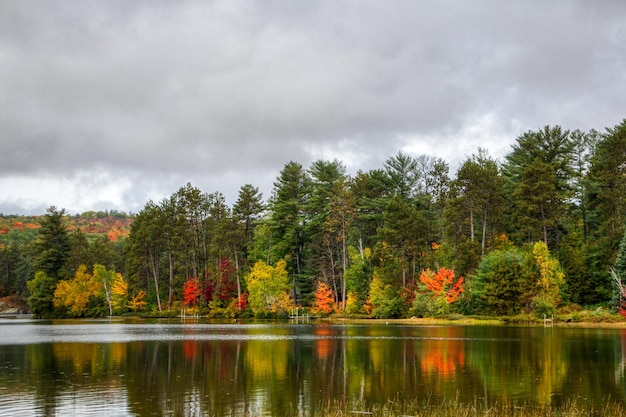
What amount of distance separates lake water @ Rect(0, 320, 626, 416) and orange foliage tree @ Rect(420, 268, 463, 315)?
31051mm

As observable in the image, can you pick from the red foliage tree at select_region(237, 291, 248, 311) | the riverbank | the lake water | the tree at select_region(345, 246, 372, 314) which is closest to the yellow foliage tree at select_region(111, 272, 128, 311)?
the red foliage tree at select_region(237, 291, 248, 311)

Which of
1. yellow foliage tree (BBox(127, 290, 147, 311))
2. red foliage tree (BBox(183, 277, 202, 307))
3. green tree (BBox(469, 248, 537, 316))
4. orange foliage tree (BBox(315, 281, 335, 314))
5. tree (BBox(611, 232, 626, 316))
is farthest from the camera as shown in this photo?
yellow foliage tree (BBox(127, 290, 147, 311))

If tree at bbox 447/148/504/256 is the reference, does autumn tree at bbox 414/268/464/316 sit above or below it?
below

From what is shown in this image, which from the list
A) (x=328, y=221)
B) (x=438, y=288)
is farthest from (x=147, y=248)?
(x=438, y=288)

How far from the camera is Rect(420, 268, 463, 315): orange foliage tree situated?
250 ft

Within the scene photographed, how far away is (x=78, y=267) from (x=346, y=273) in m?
56.1

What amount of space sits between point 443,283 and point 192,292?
4601cm

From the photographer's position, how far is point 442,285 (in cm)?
7638

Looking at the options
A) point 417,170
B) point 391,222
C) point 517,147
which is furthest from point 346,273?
point 517,147

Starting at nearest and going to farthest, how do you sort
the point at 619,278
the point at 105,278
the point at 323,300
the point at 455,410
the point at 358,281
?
the point at 455,410 → the point at 619,278 → the point at 358,281 → the point at 323,300 → the point at 105,278

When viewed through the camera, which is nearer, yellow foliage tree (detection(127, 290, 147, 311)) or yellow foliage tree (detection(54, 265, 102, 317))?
yellow foliage tree (detection(54, 265, 102, 317))

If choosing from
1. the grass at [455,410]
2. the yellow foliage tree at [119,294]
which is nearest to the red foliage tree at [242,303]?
the yellow foliage tree at [119,294]

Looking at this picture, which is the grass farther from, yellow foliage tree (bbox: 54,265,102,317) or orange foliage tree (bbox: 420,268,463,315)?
yellow foliage tree (bbox: 54,265,102,317)

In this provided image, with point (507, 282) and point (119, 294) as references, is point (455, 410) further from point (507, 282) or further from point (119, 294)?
point (119, 294)
